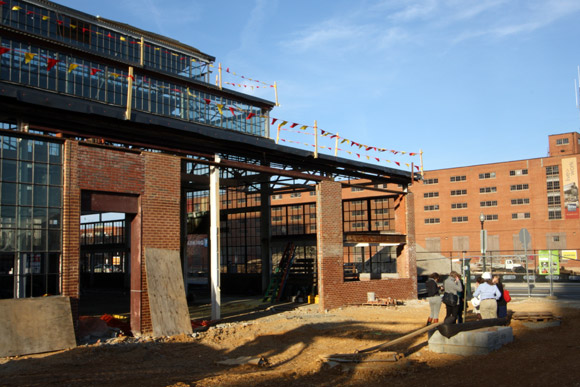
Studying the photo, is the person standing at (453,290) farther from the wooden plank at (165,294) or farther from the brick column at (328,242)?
the brick column at (328,242)

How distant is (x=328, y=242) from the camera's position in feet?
72.9

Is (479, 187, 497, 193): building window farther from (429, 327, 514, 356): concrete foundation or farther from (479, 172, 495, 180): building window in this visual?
(429, 327, 514, 356): concrete foundation

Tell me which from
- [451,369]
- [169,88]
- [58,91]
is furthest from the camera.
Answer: [169,88]

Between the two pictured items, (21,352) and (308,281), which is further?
(308,281)

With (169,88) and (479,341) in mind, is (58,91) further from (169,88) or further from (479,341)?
(479,341)

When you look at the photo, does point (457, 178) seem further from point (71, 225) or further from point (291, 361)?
point (71, 225)

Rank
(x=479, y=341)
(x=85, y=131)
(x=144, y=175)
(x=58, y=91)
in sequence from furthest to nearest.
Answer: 1. (x=58, y=91)
2. (x=144, y=175)
3. (x=85, y=131)
4. (x=479, y=341)

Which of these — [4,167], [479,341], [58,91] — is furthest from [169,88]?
[479,341]

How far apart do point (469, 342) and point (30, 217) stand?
1062 cm

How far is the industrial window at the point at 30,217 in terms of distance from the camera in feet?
42.2

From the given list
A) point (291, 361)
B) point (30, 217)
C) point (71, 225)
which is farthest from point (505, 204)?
point (30, 217)

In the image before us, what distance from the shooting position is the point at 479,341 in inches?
457

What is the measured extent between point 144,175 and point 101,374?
6541 millimetres

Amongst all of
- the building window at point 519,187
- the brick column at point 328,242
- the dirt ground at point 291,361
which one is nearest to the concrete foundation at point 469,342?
the dirt ground at point 291,361
